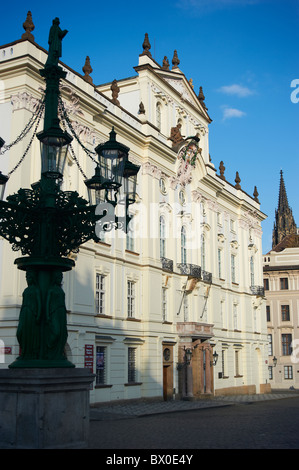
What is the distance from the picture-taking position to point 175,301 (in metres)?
35.7

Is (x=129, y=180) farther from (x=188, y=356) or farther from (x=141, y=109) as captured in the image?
(x=188, y=356)

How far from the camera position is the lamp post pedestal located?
930 centimetres

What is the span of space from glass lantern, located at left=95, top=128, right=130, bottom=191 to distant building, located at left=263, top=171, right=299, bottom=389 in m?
54.3

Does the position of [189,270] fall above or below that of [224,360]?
above

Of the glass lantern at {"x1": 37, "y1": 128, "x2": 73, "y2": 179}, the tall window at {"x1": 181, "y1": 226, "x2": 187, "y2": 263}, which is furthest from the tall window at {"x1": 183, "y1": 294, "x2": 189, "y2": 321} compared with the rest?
the glass lantern at {"x1": 37, "y1": 128, "x2": 73, "y2": 179}

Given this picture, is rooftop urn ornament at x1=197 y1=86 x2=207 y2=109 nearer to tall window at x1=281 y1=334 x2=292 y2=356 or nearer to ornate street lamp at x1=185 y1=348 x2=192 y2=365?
ornate street lamp at x1=185 y1=348 x2=192 y2=365

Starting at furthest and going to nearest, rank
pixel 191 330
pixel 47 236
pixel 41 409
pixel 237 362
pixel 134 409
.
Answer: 1. pixel 237 362
2. pixel 191 330
3. pixel 134 409
4. pixel 47 236
5. pixel 41 409

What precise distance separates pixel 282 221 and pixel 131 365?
92406 millimetres

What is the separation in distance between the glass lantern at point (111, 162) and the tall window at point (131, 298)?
2072cm

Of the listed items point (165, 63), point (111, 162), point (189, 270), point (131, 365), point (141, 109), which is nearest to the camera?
point (111, 162)

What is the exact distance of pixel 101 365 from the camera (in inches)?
1123

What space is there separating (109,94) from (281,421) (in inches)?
957

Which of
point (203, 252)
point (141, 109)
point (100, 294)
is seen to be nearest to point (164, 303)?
point (100, 294)
